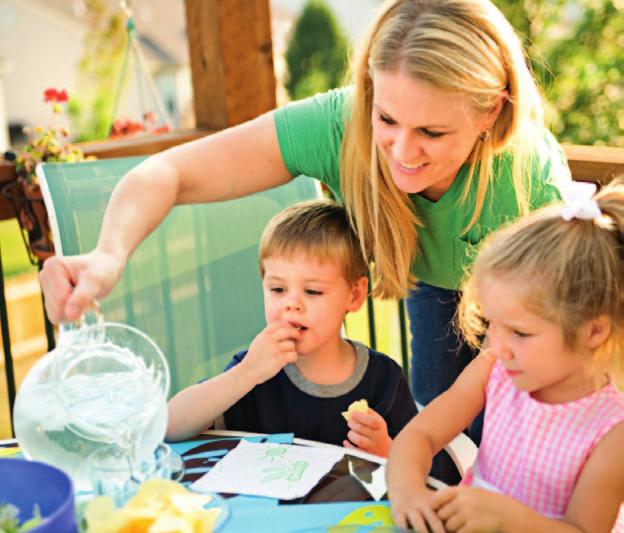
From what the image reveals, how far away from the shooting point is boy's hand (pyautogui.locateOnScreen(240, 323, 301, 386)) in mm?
1758

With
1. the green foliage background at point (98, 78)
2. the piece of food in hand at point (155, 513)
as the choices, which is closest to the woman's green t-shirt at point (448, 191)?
the piece of food in hand at point (155, 513)

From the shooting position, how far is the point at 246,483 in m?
1.39

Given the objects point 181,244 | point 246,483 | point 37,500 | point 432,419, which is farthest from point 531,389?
point 181,244

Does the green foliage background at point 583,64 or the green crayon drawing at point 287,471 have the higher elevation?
the green foliage background at point 583,64

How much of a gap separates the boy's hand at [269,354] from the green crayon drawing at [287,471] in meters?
0.32

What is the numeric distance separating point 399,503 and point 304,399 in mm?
581

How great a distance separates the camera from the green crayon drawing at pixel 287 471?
1.40 meters

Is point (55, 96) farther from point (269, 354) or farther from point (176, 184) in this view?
point (269, 354)

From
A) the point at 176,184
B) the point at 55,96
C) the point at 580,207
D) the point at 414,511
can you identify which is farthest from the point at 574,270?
the point at 55,96

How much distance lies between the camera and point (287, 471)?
56.2 inches

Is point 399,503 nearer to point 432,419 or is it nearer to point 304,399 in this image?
point 432,419

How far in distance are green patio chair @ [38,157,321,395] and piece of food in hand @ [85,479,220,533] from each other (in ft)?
3.17

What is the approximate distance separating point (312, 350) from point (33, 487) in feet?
2.62

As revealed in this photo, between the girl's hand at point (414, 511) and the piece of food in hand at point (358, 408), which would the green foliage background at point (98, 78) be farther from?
the girl's hand at point (414, 511)
